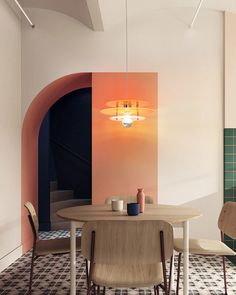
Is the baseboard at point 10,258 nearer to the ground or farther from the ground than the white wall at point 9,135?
nearer to the ground

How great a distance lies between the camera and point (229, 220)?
3.33m

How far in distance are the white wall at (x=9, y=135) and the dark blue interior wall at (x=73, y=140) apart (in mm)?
3318

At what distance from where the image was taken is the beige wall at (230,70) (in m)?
4.83

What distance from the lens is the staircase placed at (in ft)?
21.6

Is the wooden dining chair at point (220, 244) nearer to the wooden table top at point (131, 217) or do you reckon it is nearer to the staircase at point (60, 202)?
the wooden table top at point (131, 217)

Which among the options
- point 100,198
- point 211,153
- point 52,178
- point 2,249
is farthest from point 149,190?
point 52,178

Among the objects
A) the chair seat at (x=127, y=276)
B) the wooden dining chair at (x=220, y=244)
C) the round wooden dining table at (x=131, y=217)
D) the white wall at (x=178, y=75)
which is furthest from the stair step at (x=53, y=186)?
the chair seat at (x=127, y=276)

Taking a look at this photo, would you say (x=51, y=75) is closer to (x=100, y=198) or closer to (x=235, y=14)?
(x=100, y=198)

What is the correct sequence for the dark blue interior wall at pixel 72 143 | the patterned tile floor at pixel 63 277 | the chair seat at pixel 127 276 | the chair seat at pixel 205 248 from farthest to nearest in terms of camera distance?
the dark blue interior wall at pixel 72 143 → the patterned tile floor at pixel 63 277 → the chair seat at pixel 205 248 → the chair seat at pixel 127 276

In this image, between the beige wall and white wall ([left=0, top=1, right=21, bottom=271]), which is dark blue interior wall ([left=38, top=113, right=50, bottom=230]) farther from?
the beige wall

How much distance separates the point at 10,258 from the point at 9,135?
151cm

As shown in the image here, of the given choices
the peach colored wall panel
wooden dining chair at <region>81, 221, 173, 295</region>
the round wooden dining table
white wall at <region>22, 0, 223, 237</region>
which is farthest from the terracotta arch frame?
wooden dining chair at <region>81, 221, 173, 295</region>

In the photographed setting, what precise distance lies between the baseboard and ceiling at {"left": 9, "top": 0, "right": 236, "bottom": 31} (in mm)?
3082

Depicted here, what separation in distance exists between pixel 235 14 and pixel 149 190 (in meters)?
2.64
